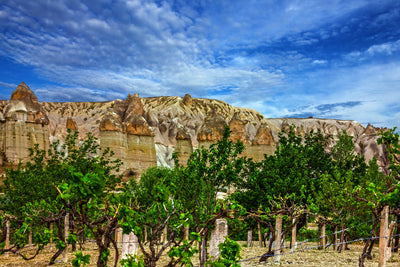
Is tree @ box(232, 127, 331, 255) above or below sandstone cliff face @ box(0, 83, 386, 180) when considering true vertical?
below

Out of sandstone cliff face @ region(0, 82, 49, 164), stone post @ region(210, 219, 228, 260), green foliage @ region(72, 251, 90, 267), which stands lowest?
stone post @ region(210, 219, 228, 260)

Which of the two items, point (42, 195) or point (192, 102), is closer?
point (42, 195)

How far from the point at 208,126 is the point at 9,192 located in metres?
45.6

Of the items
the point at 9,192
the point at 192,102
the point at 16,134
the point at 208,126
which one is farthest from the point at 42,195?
the point at 192,102

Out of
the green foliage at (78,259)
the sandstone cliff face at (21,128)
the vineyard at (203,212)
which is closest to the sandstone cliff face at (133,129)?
the sandstone cliff face at (21,128)

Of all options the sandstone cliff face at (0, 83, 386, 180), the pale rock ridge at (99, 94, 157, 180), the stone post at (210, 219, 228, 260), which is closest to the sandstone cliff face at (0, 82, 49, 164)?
the sandstone cliff face at (0, 83, 386, 180)

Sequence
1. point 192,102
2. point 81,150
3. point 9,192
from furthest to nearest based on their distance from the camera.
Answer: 1. point 192,102
2. point 81,150
3. point 9,192

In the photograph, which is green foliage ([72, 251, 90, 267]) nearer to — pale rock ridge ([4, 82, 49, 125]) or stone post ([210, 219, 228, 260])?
stone post ([210, 219, 228, 260])

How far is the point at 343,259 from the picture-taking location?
16281 millimetres

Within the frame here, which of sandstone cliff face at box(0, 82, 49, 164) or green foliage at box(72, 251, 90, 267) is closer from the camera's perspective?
green foliage at box(72, 251, 90, 267)

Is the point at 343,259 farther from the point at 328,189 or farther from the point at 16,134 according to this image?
the point at 16,134

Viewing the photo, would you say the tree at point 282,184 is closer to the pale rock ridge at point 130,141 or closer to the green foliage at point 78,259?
the green foliage at point 78,259

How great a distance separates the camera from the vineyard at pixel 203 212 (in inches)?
223

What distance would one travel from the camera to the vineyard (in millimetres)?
5668
